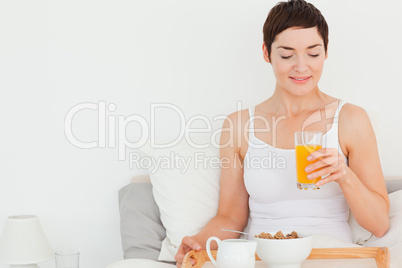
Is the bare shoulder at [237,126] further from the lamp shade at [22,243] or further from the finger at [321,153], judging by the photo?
the lamp shade at [22,243]

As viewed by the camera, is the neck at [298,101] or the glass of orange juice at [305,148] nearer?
the glass of orange juice at [305,148]

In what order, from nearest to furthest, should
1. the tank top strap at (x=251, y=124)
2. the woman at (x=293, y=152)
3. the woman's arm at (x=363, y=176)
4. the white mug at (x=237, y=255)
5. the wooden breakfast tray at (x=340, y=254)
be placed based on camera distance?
the white mug at (x=237, y=255) → the wooden breakfast tray at (x=340, y=254) → the woman's arm at (x=363, y=176) → the woman at (x=293, y=152) → the tank top strap at (x=251, y=124)

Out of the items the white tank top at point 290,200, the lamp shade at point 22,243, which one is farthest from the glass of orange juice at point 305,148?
the lamp shade at point 22,243

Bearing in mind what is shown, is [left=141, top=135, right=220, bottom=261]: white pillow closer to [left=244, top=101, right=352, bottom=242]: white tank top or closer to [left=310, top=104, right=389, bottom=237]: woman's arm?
[left=244, top=101, right=352, bottom=242]: white tank top

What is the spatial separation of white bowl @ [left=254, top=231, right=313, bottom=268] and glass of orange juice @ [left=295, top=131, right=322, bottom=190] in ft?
0.81

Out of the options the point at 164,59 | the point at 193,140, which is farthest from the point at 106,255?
the point at 164,59

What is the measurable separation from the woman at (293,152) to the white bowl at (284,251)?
468 mm

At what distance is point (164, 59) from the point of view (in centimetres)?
240

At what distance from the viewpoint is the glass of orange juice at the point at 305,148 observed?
151 cm

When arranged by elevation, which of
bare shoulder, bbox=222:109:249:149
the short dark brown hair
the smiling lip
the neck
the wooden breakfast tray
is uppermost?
the short dark brown hair

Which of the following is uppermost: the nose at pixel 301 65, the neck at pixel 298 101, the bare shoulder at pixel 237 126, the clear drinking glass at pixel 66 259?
the nose at pixel 301 65

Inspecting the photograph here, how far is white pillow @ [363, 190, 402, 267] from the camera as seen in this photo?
172cm

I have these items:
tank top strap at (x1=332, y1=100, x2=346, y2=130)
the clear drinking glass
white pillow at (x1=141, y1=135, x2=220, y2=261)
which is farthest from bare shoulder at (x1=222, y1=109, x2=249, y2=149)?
the clear drinking glass

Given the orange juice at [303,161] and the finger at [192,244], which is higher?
the orange juice at [303,161]
